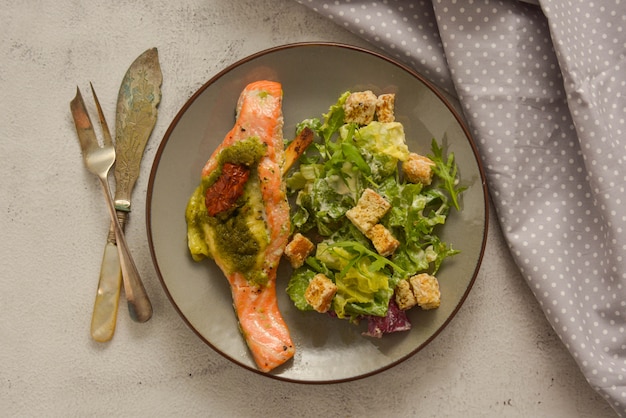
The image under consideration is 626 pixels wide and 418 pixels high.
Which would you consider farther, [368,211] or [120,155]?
[120,155]

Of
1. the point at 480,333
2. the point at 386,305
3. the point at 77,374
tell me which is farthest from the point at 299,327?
the point at 77,374

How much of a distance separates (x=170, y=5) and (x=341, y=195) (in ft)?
3.82

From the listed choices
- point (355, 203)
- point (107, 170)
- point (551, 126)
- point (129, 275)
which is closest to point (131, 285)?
point (129, 275)

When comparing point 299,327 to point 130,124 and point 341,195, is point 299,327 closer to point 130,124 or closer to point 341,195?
point 341,195

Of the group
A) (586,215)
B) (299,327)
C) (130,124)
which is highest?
(130,124)

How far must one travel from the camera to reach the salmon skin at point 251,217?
228cm

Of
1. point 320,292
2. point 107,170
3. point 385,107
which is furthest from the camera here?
point 107,170

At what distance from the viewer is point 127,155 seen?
2473 mm

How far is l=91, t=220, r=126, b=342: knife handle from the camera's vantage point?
2481 millimetres

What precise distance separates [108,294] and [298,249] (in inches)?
35.1

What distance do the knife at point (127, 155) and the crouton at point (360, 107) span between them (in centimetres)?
84

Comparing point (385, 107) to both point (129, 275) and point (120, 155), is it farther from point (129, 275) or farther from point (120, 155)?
point (129, 275)

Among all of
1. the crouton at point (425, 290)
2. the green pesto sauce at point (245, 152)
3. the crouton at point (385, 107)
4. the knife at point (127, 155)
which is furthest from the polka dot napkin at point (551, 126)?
the knife at point (127, 155)

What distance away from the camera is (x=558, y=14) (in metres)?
2.28
